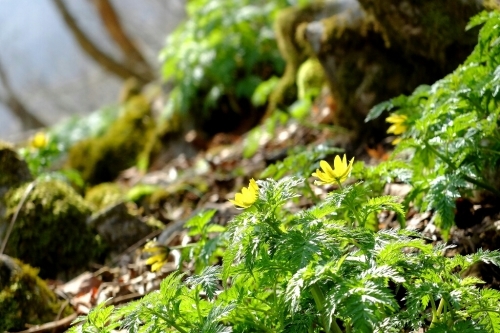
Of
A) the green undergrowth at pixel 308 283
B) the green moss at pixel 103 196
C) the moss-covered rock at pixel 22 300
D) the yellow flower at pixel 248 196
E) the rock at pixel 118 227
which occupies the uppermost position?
the yellow flower at pixel 248 196

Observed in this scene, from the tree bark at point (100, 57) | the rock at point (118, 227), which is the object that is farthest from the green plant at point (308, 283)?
the tree bark at point (100, 57)

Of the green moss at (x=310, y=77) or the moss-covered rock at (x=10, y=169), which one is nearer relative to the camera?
the moss-covered rock at (x=10, y=169)

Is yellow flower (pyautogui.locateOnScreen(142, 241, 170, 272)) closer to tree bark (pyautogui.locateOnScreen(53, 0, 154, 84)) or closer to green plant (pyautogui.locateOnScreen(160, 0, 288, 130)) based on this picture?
green plant (pyautogui.locateOnScreen(160, 0, 288, 130))

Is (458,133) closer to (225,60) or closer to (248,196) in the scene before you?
(248,196)

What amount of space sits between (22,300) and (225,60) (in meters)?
5.15

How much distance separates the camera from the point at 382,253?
153cm

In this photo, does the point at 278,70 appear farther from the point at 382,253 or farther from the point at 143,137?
the point at 382,253

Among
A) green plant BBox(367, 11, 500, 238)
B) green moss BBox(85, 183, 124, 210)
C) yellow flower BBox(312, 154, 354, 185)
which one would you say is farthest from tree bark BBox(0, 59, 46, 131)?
yellow flower BBox(312, 154, 354, 185)

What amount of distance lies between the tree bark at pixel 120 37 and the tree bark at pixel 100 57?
174 mm

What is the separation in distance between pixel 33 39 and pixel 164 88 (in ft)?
47.7

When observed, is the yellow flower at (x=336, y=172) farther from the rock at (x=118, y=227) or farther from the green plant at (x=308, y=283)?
the rock at (x=118, y=227)

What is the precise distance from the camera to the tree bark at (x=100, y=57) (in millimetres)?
13328

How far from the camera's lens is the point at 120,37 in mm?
13172

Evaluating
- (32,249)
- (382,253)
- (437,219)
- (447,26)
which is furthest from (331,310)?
(32,249)
